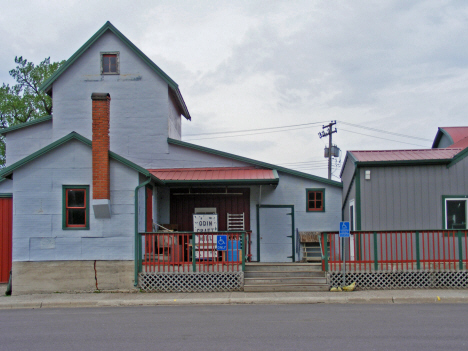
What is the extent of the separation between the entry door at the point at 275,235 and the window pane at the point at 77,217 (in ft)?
20.9

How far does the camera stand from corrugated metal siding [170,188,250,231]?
17594 mm

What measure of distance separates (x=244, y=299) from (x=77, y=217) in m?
5.32

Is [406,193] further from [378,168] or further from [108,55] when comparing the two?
[108,55]

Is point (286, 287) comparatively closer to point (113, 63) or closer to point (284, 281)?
point (284, 281)

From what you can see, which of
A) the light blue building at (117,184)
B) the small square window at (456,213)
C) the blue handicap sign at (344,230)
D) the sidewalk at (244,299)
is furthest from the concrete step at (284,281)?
the small square window at (456,213)

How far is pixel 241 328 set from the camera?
8.96m

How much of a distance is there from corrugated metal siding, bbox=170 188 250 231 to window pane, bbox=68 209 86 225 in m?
4.14

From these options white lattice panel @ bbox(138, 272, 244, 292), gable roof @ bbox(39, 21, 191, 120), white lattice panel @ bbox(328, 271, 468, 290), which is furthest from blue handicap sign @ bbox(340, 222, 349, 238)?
gable roof @ bbox(39, 21, 191, 120)

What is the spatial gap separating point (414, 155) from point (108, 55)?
461 inches

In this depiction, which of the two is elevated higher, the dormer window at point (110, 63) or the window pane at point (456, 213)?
the dormer window at point (110, 63)

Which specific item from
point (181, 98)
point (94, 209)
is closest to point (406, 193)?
point (94, 209)

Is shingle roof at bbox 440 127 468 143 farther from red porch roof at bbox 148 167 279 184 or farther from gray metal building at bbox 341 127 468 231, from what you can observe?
red porch roof at bbox 148 167 279 184

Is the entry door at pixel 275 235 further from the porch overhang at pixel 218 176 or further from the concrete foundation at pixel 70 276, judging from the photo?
the concrete foundation at pixel 70 276

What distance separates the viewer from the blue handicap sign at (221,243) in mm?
13892
